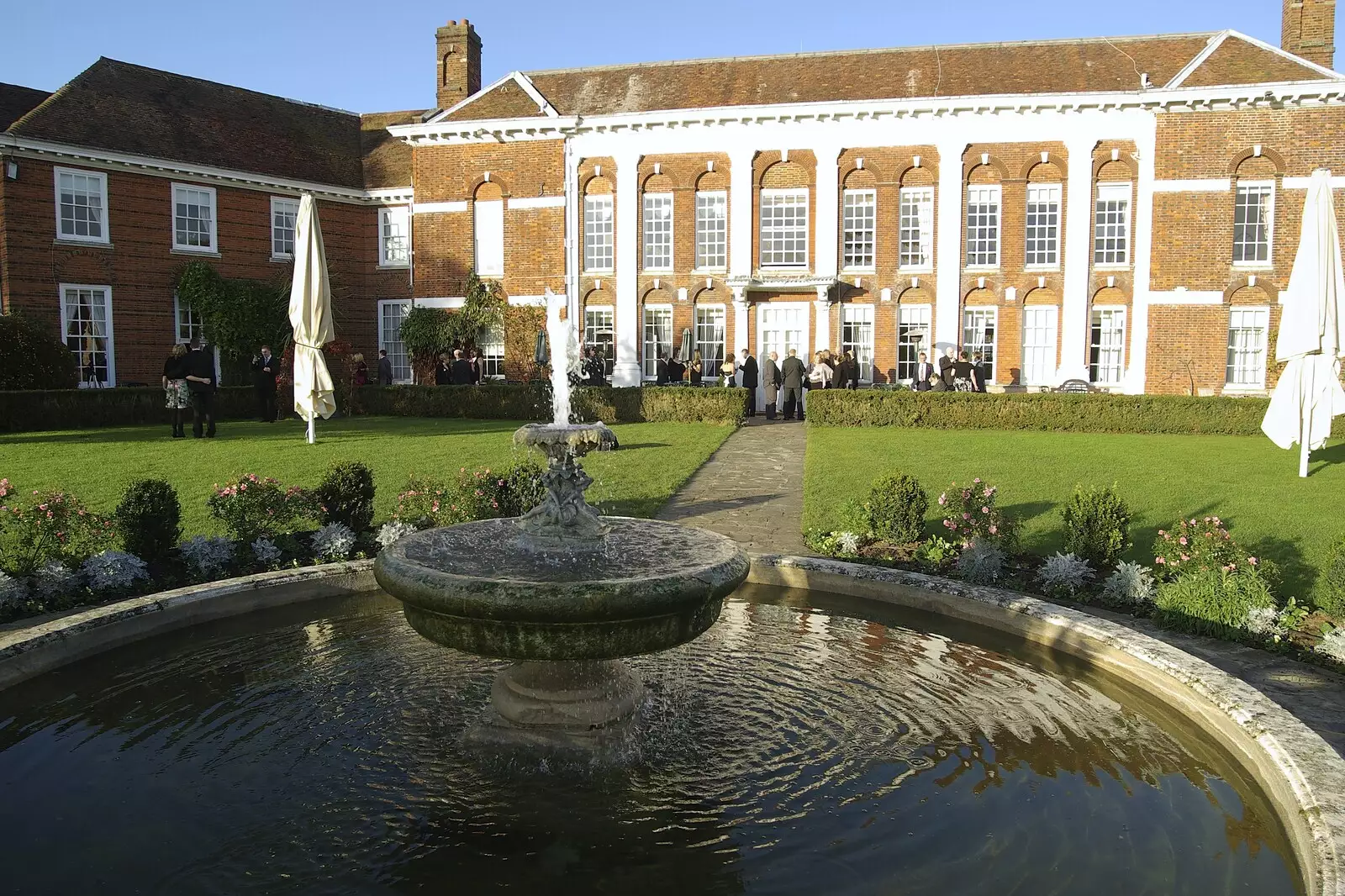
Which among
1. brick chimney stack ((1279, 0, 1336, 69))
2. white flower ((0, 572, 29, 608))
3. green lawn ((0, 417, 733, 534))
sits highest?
brick chimney stack ((1279, 0, 1336, 69))

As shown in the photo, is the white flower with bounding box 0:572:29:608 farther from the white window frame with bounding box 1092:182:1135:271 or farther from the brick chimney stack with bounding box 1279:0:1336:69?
the brick chimney stack with bounding box 1279:0:1336:69

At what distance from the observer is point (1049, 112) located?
2578 cm

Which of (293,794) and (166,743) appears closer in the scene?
(293,794)

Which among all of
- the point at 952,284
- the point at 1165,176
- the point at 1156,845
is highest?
the point at 1165,176

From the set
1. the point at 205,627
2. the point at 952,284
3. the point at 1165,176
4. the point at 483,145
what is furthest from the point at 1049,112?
the point at 205,627

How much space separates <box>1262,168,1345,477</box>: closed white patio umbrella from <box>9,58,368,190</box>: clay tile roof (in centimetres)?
2648

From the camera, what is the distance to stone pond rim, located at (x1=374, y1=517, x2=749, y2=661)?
4098mm

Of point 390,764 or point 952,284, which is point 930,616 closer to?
point 390,764

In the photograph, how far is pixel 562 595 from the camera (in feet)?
13.3

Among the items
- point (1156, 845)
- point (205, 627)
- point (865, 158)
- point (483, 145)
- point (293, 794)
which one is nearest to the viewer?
point (1156, 845)

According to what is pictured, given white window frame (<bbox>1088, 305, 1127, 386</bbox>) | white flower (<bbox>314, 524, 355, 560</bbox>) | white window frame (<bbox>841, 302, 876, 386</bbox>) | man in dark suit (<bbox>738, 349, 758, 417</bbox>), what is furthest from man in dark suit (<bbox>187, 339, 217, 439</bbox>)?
white window frame (<bbox>1088, 305, 1127, 386</bbox>)

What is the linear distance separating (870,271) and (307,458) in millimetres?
17717

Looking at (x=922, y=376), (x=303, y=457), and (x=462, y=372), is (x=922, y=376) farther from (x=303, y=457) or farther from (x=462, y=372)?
(x=303, y=457)

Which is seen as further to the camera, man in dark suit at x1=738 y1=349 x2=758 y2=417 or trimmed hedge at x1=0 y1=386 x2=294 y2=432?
man in dark suit at x1=738 y1=349 x2=758 y2=417
